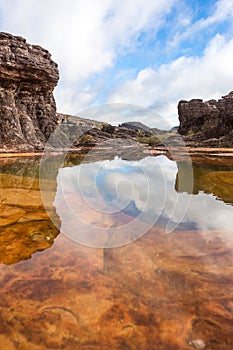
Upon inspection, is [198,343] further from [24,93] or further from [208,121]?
[208,121]

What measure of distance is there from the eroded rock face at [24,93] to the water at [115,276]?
2064 centimetres

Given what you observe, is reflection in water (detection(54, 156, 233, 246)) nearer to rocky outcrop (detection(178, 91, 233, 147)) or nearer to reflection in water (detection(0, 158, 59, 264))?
reflection in water (detection(0, 158, 59, 264))

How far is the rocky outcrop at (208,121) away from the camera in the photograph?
3045cm

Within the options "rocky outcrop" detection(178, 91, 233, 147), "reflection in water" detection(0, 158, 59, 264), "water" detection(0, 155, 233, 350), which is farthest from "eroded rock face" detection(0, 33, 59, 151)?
"rocky outcrop" detection(178, 91, 233, 147)

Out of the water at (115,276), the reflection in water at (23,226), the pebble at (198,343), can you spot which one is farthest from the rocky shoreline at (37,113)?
the pebble at (198,343)

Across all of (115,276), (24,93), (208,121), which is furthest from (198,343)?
(208,121)

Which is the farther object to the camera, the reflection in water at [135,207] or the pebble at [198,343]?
the reflection in water at [135,207]

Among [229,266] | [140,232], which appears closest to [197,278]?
[229,266]

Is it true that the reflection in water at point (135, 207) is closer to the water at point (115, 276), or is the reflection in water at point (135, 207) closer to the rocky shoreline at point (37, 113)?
the water at point (115, 276)

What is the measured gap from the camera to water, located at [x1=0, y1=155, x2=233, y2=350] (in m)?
1.91

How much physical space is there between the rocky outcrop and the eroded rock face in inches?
853

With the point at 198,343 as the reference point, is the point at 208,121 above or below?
above

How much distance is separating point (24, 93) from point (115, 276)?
28.5 metres

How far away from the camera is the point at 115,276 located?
275 cm
